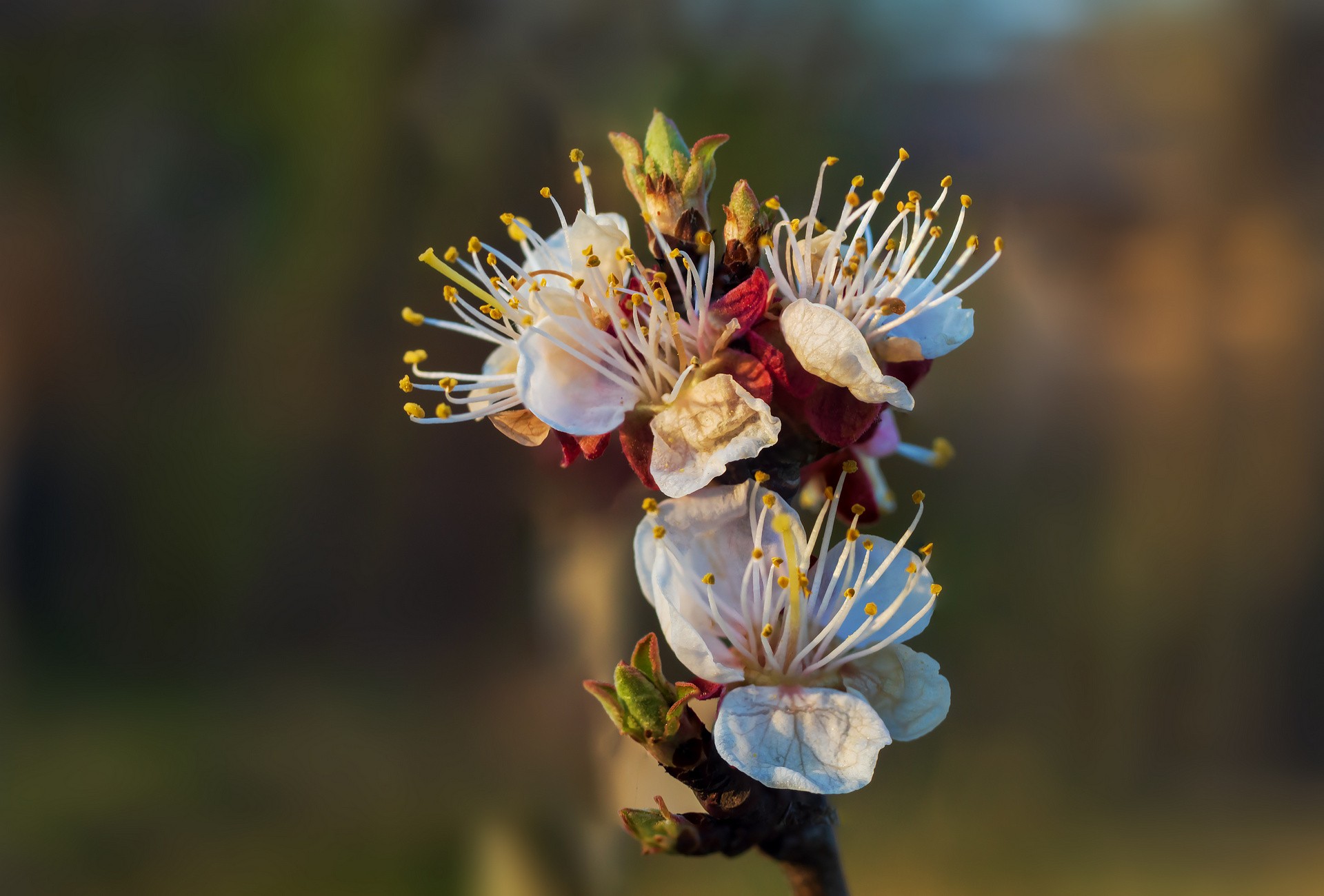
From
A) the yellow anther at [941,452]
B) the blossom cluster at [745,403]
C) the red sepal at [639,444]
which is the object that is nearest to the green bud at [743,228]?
the blossom cluster at [745,403]

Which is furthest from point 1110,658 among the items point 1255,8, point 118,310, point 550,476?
point 118,310

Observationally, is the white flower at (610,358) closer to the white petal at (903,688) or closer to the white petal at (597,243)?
the white petal at (597,243)

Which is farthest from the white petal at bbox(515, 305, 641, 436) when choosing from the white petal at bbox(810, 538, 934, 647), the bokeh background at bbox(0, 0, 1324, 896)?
the bokeh background at bbox(0, 0, 1324, 896)

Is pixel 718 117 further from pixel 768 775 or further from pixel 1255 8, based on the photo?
pixel 768 775

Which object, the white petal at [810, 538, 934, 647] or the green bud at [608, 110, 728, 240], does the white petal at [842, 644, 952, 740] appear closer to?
the white petal at [810, 538, 934, 647]

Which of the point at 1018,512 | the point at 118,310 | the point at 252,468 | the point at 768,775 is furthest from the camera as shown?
the point at 118,310

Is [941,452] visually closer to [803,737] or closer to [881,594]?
[881,594]
